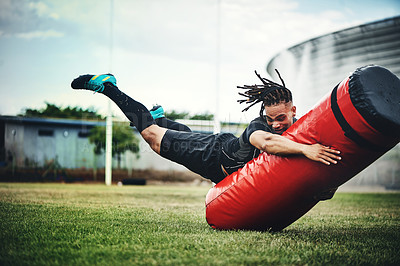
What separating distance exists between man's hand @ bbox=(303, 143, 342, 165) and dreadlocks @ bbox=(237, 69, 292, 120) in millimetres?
806

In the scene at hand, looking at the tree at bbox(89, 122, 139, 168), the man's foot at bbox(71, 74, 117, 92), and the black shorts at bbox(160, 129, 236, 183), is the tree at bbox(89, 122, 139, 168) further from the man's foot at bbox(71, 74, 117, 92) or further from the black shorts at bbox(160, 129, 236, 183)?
the black shorts at bbox(160, 129, 236, 183)

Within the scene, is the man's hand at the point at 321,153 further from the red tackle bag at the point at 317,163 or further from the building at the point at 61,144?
the building at the point at 61,144

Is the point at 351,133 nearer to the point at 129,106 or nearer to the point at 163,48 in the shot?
the point at 129,106

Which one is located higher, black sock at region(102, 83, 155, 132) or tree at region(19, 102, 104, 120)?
tree at region(19, 102, 104, 120)

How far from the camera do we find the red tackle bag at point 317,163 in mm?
2719

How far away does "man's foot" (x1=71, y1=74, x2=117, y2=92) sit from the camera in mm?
4324

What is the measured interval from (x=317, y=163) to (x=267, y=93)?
107cm

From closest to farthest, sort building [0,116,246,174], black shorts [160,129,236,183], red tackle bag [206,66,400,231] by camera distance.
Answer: red tackle bag [206,66,400,231], black shorts [160,129,236,183], building [0,116,246,174]

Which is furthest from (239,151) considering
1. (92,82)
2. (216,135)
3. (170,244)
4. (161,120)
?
(92,82)

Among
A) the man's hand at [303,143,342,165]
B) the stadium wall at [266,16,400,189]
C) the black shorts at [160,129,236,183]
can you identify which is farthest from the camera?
the stadium wall at [266,16,400,189]

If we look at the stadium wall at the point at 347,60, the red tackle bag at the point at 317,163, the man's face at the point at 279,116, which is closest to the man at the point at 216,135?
the man's face at the point at 279,116

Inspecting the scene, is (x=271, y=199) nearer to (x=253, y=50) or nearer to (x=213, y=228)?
(x=213, y=228)

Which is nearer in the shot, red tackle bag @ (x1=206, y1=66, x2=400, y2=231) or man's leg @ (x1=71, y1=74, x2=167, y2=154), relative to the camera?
red tackle bag @ (x1=206, y1=66, x2=400, y2=231)

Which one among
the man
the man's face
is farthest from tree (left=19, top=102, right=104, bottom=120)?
the man's face
